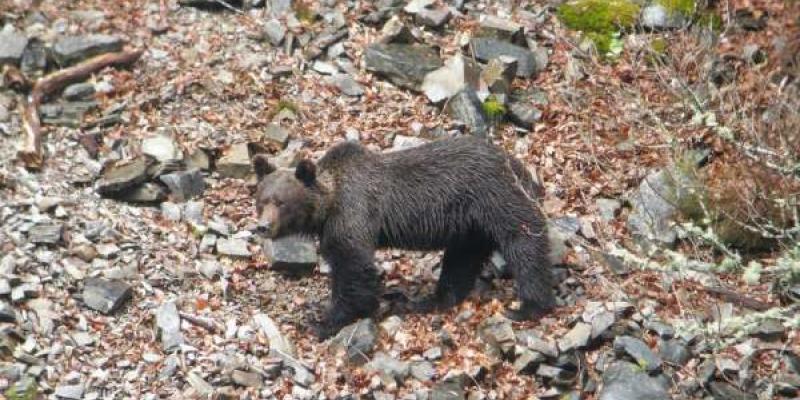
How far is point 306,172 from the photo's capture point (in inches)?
426

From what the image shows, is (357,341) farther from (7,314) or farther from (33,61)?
(33,61)

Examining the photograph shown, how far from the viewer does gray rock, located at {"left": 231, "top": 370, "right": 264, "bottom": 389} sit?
10.1 meters

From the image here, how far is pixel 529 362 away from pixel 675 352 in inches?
50.6

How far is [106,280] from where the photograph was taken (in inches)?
431

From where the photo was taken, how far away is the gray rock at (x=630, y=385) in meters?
9.91

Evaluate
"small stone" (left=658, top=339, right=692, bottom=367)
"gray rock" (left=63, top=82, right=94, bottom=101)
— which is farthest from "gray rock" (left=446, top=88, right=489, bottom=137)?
"gray rock" (left=63, top=82, right=94, bottom=101)

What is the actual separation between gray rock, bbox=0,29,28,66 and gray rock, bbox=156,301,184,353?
479 cm

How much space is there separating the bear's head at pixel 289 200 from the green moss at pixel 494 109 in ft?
10.8

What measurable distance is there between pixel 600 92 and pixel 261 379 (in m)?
5.99

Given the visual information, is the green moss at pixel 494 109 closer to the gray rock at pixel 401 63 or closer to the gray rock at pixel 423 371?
the gray rock at pixel 401 63

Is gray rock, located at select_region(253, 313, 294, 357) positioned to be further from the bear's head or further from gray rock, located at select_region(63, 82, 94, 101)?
gray rock, located at select_region(63, 82, 94, 101)

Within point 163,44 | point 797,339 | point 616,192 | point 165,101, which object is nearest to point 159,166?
point 165,101

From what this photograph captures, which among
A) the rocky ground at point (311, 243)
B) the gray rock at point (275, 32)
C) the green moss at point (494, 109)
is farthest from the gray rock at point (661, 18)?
the gray rock at point (275, 32)

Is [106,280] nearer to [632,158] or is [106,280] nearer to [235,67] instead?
[235,67]
